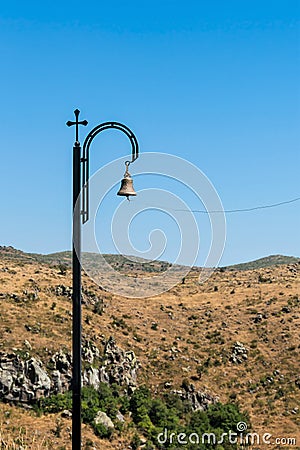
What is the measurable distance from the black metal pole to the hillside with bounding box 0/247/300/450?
14480mm

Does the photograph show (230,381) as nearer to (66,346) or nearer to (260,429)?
(260,429)

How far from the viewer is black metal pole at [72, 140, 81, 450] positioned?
20.0ft

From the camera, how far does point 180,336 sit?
33312 mm

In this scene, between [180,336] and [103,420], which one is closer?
[103,420]

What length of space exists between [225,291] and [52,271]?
962 cm

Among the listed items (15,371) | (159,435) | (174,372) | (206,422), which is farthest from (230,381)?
(15,371)

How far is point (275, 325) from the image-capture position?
34906 mm

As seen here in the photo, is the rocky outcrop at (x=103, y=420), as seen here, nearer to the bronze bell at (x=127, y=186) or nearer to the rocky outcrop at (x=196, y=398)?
the rocky outcrop at (x=196, y=398)

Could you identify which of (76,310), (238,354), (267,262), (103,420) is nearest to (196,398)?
(238,354)

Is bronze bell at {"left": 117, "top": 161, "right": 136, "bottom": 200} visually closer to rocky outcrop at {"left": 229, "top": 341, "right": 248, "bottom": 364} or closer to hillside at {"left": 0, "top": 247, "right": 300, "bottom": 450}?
hillside at {"left": 0, "top": 247, "right": 300, "bottom": 450}

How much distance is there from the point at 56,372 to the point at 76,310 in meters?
18.3

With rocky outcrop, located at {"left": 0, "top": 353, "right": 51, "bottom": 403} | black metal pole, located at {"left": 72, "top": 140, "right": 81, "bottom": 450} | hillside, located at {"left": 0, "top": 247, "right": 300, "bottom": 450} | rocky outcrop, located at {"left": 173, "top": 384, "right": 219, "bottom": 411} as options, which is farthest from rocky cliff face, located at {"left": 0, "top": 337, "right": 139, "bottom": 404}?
black metal pole, located at {"left": 72, "top": 140, "right": 81, "bottom": 450}

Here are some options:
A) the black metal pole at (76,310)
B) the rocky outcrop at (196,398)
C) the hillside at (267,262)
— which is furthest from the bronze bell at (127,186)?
the hillside at (267,262)

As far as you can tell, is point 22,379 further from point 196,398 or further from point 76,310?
point 76,310
